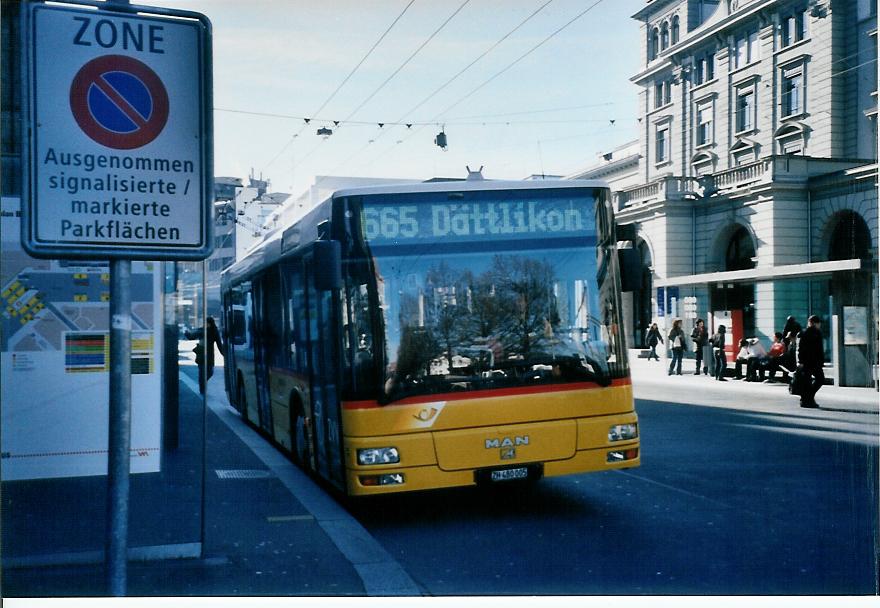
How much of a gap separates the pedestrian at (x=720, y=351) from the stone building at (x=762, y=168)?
43cm

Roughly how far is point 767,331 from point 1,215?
18.2 m

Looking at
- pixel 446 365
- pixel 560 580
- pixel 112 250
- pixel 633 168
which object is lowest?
pixel 560 580

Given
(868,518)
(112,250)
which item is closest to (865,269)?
(868,518)

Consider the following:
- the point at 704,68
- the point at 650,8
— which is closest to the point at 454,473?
the point at 650,8

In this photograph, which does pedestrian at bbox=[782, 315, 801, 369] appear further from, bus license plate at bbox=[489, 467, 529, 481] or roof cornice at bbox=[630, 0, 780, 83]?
bus license plate at bbox=[489, 467, 529, 481]

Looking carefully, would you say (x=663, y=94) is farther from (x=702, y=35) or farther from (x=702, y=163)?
(x=702, y=163)

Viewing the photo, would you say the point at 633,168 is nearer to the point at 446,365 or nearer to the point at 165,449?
the point at 165,449

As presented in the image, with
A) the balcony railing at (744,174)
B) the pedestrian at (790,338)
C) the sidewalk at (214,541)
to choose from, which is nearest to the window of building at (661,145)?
the balcony railing at (744,174)

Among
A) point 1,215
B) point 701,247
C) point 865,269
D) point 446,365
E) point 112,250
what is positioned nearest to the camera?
point 112,250

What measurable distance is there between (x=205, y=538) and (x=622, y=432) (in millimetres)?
3295

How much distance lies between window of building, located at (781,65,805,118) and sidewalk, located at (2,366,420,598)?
25.7 ft

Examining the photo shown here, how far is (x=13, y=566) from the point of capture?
20.1 ft

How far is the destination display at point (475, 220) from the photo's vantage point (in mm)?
7180

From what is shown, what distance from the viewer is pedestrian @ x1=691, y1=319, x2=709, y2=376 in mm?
23930
